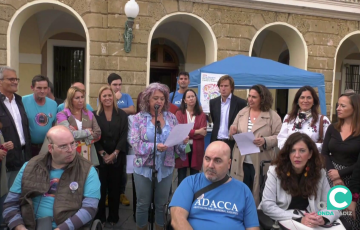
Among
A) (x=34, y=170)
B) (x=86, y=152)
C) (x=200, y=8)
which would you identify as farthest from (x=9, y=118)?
(x=200, y=8)

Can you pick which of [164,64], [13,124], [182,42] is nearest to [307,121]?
[13,124]

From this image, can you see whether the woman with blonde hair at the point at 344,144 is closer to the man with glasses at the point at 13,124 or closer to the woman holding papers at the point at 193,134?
the woman holding papers at the point at 193,134

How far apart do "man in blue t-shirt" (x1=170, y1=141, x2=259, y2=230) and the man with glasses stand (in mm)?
2067

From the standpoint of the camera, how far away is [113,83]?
16.7ft

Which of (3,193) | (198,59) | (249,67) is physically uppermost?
(198,59)

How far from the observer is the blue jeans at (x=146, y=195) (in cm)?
345

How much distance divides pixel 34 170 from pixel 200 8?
772 centimetres

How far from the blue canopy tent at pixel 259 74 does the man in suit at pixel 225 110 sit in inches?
74.4

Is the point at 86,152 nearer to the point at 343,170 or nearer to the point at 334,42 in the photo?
the point at 343,170

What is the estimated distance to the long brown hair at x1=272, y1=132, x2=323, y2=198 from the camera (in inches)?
114

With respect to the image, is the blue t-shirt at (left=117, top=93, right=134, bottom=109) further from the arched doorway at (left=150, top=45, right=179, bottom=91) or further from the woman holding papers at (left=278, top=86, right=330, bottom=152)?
the arched doorway at (left=150, top=45, right=179, bottom=91)

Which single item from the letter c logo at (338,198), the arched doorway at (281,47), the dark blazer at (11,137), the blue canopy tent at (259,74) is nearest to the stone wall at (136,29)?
the arched doorway at (281,47)

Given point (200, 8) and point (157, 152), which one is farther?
point (200, 8)

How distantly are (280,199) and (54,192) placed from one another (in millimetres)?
1978
